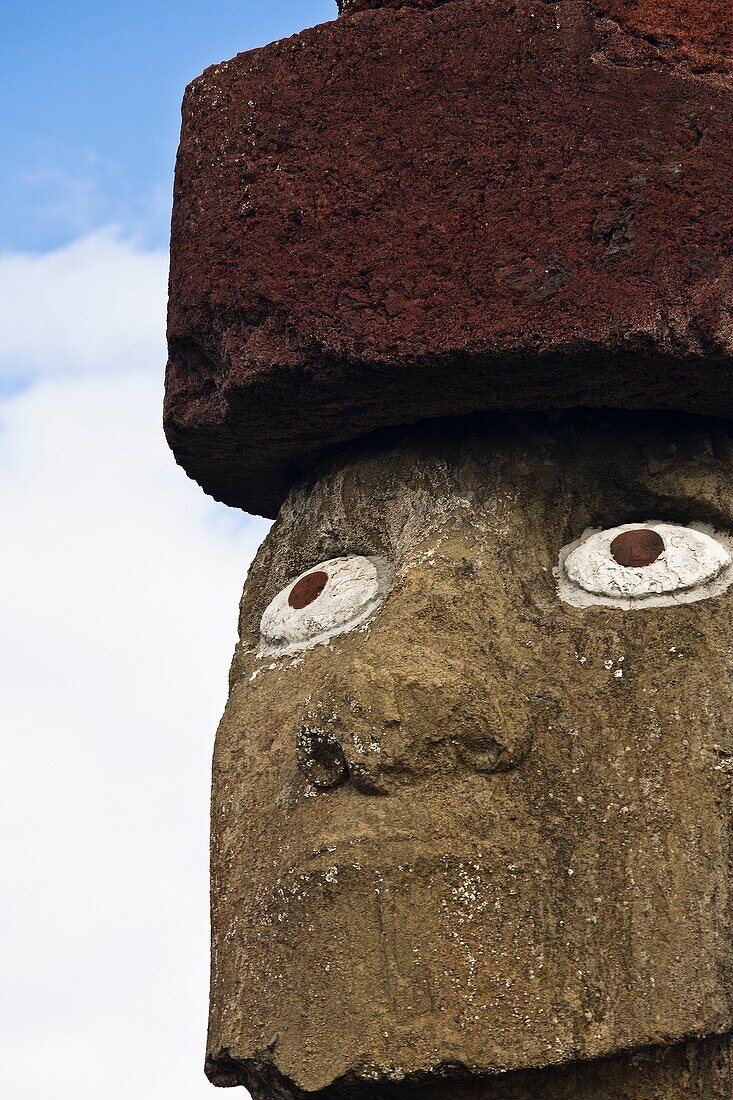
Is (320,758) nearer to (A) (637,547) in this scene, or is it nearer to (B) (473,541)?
(B) (473,541)

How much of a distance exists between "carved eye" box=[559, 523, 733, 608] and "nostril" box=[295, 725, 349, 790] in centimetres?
65

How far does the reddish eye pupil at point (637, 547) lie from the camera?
13.5 feet

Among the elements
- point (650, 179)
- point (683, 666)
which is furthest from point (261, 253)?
point (683, 666)

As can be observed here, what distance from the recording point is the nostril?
12.9ft

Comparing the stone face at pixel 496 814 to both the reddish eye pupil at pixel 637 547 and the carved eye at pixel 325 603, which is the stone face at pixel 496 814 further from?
the reddish eye pupil at pixel 637 547

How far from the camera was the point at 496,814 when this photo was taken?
12.5 feet

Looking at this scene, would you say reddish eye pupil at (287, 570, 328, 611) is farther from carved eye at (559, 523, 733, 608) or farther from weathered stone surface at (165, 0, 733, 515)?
carved eye at (559, 523, 733, 608)

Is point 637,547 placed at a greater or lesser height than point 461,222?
lesser

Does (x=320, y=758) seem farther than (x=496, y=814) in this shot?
Yes

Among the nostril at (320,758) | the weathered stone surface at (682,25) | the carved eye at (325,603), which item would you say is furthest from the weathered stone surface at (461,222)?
the nostril at (320,758)

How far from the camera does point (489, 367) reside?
13.7ft

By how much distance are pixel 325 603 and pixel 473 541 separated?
399 mm

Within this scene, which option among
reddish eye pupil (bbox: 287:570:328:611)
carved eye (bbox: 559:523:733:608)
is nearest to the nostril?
reddish eye pupil (bbox: 287:570:328:611)

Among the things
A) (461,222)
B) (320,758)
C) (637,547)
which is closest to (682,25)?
(461,222)
